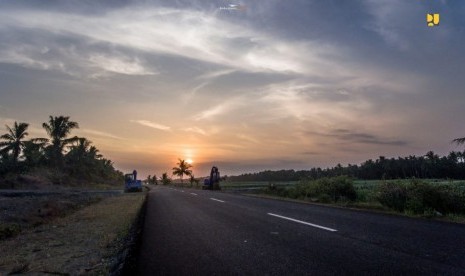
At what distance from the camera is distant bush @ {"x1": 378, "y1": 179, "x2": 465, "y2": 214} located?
504 inches

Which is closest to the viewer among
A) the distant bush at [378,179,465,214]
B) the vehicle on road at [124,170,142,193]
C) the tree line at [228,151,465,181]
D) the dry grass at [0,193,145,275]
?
the dry grass at [0,193,145,275]

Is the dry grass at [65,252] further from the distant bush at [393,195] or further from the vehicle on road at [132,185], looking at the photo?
the vehicle on road at [132,185]

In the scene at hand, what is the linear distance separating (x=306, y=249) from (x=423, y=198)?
917 centimetres

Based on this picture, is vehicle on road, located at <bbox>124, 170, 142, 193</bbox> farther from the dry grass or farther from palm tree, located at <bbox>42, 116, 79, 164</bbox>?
the dry grass

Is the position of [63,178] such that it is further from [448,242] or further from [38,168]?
[448,242]

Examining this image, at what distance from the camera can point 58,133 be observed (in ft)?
188

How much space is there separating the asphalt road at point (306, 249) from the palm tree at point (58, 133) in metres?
53.8

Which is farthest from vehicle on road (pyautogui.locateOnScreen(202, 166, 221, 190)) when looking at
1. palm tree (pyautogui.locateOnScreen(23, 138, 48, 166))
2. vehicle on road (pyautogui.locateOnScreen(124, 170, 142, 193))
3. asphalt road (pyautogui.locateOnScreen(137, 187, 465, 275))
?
asphalt road (pyautogui.locateOnScreen(137, 187, 465, 275))

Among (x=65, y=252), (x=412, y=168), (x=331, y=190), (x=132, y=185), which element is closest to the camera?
(x=65, y=252)

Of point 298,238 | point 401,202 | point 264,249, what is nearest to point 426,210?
point 401,202

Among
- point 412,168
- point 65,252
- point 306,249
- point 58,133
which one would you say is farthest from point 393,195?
point 412,168

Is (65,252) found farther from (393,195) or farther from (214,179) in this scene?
(214,179)

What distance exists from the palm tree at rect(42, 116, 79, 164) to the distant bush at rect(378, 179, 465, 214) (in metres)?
53.4

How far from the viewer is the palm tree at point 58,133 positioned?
187 ft
